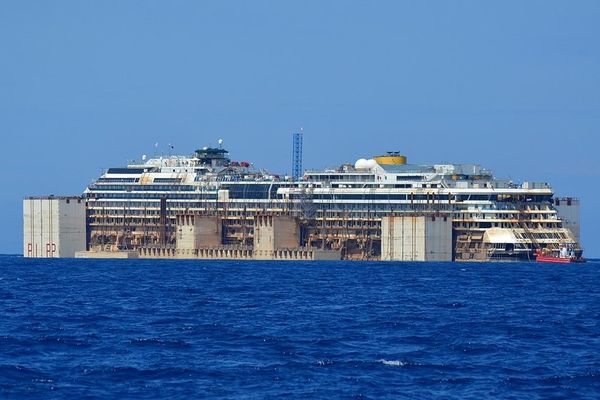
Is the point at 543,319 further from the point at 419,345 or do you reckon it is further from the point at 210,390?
the point at 210,390

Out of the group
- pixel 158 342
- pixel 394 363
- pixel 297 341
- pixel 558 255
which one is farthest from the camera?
pixel 558 255

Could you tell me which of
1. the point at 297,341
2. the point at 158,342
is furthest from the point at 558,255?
the point at 158,342

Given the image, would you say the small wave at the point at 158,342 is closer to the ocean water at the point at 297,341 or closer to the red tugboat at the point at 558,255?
the ocean water at the point at 297,341

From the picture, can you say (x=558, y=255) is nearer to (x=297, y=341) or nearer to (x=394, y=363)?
(x=297, y=341)

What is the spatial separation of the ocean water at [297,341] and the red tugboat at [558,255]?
224 ft

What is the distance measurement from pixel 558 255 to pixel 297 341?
4961 inches

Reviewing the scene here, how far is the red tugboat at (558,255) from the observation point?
625 feet

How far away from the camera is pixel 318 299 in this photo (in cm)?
10194

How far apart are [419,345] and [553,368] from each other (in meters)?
9.02

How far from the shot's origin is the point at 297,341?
70.3 meters

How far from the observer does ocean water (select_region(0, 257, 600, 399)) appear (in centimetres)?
5678

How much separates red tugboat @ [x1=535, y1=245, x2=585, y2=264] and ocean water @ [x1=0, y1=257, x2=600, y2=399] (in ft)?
224

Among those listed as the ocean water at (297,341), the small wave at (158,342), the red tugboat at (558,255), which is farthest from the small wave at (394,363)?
the red tugboat at (558,255)

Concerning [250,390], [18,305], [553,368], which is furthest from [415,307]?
[250,390]
